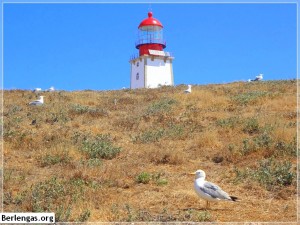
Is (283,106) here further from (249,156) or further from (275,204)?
(275,204)

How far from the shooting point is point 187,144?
543 inches

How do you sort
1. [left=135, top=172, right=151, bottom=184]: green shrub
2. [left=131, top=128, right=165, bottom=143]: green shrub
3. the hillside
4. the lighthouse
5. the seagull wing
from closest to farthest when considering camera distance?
the seagull wing, the hillside, [left=135, top=172, right=151, bottom=184]: green shrub, [left=131, top=128, right=165, bottom=143]: green shrub, the lighthouse

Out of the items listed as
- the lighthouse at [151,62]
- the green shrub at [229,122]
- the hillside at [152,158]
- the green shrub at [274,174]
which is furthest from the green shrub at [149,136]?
the lighthouse at [151,62]

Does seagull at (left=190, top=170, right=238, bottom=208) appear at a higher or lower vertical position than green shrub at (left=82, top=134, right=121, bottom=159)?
lower

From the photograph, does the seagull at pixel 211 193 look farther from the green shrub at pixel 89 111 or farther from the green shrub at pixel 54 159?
the green shrub at pixel 89 111

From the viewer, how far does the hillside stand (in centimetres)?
847

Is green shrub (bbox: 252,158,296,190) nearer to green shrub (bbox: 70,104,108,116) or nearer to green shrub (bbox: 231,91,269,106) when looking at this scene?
green shrub (bbox: 70,104,108,116)

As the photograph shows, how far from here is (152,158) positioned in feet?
39.9

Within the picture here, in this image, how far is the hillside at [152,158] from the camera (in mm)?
8469

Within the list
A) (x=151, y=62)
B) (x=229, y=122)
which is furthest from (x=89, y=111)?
(x=151, y=62)

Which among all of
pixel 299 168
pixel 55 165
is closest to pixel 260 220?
pixel 299 168
